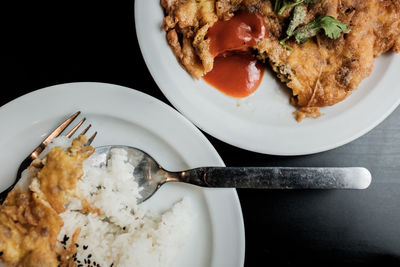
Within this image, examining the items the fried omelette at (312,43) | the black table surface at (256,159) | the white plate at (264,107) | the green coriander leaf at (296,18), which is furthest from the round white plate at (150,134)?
the green coriander leaf at (296,18)

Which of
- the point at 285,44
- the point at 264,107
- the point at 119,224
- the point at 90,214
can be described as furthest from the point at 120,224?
the point at 285,44

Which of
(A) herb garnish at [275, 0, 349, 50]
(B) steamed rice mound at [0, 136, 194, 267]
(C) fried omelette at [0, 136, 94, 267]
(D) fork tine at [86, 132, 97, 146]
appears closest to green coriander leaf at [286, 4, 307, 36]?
(A) herb garnish at [275, 0, 349, 50]

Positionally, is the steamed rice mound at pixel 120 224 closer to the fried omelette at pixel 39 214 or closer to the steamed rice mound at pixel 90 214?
the steamed rice mound at pixel 90 214

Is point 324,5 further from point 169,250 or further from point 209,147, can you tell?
point 169,250

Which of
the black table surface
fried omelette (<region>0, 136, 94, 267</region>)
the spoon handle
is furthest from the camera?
the black table surface

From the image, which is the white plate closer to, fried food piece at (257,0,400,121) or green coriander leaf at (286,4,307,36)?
fried food piece at (257,0,400,121)

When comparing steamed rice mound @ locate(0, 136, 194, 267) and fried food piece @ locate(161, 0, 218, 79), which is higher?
fried food piece @ locate(161, 0, 218, 79)
